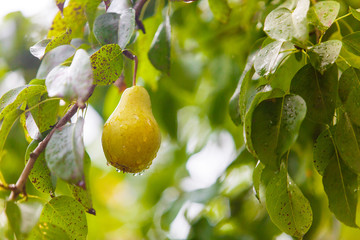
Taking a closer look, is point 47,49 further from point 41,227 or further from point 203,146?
point 203,146

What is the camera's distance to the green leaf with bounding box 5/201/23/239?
51 centimetres

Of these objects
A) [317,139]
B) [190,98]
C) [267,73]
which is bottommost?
[190,98]

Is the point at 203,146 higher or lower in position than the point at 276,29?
lower

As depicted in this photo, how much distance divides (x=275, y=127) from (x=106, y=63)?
0.22m

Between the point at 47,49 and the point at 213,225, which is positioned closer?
the point at 47,49

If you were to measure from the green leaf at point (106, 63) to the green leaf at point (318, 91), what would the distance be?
226mm

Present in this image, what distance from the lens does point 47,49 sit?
0.67m

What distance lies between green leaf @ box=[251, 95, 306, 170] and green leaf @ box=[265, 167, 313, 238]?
104mm

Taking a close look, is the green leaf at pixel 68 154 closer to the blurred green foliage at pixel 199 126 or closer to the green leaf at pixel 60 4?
the green leaf at pixel 60 4

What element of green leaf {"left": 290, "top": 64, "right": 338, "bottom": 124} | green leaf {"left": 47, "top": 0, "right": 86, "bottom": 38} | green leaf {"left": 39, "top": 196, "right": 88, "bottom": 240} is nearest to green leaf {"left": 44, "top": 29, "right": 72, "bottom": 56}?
green leaf {"left": 47, "top": 0, "right": 86, "bottom": 38}

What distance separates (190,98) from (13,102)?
911 millimetres

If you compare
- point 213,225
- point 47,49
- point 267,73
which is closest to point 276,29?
point 267,73

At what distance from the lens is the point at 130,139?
0.64 m

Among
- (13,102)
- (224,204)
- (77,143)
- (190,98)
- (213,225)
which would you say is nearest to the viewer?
(77,143)
